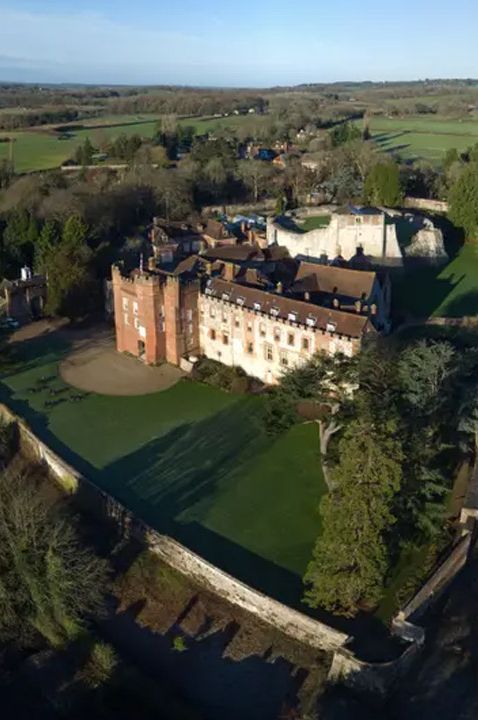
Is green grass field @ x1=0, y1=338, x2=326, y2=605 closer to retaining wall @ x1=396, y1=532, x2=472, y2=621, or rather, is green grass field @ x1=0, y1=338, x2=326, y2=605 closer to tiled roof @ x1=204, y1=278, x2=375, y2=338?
retaining wall @ x1=396, y1=532, x2=472, y2=621

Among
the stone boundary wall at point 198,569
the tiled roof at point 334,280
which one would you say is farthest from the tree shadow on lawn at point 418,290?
the stone boundary wall at point 198,569

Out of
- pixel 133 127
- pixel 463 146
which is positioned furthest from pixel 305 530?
pixel 133 127

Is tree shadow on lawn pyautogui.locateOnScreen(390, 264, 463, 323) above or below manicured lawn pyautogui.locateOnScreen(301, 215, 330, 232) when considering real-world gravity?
below

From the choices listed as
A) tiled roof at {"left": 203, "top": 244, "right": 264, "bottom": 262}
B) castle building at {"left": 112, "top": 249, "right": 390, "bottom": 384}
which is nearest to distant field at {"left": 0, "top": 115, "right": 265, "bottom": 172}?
→ tiled roof at {"left": 203, "top": 244, "right": 264, "bottom": 262}

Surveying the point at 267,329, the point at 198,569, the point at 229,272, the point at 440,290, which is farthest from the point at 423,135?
the point at 198,569

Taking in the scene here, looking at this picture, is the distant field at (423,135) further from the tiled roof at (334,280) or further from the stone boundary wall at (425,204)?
the tiled roof at (334,280)

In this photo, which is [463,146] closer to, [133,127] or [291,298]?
[133,127]
